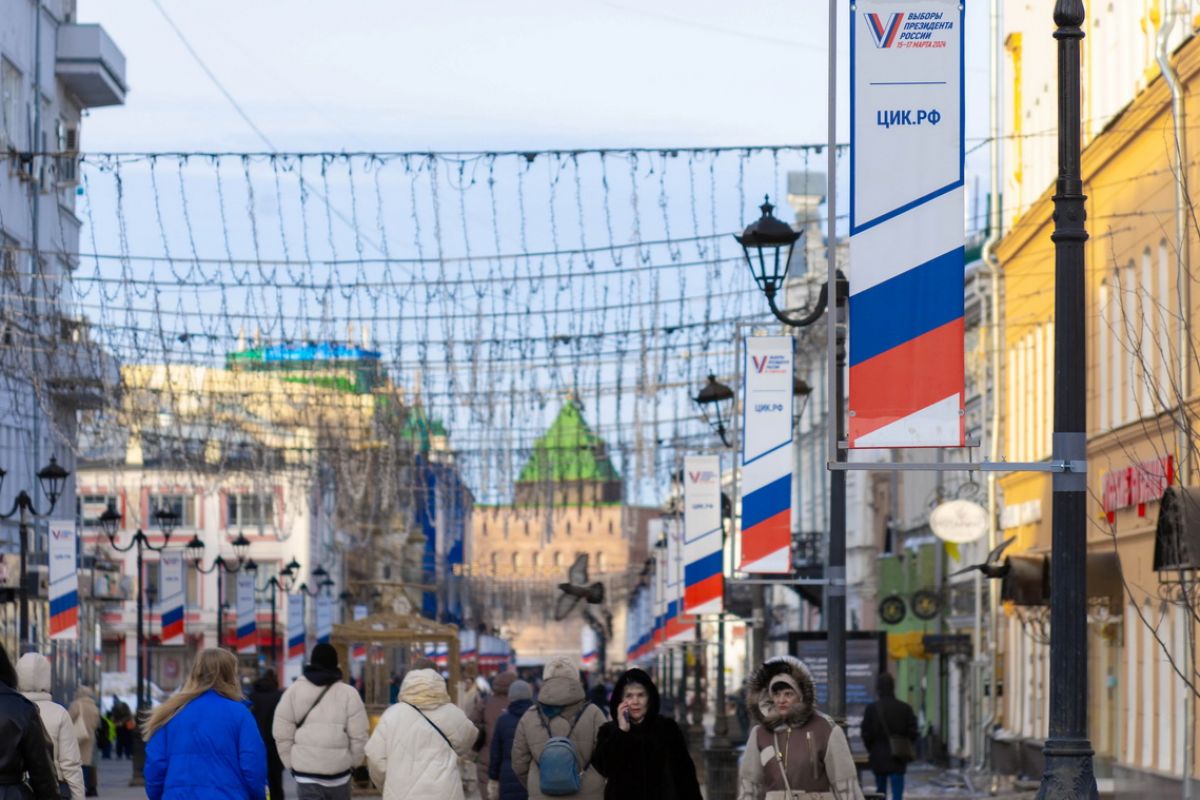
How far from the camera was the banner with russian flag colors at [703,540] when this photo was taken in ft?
93.8

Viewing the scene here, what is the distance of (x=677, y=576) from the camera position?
143 feet

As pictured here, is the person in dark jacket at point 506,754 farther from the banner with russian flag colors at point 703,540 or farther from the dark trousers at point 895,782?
the banner with russian flag colors at point 703,540

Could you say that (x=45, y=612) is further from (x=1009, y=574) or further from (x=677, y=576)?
(x=1009, y=574)

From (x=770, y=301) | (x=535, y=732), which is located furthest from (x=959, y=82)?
(x=770, y=301)

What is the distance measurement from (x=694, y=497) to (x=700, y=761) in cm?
692

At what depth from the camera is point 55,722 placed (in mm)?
13172

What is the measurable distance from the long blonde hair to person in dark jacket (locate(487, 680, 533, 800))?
324 centimetres

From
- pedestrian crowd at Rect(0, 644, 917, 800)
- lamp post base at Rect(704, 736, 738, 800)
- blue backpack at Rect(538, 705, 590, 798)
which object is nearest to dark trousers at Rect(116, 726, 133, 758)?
lamp post base at Rect(704, 736, 738, 800)

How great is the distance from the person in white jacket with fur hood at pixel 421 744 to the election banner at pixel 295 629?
1864 inches

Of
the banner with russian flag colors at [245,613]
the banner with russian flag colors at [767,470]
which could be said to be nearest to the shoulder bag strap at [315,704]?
the banner with russian flag colors at [767,470]

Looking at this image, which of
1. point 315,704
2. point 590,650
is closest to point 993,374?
point 315,704

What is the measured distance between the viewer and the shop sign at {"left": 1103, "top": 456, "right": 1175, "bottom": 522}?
2712cm

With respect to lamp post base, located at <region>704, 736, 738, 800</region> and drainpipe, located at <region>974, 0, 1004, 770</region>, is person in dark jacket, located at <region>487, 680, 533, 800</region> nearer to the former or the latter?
lamp post base, located at <region>704, 736, 738, 800</region>

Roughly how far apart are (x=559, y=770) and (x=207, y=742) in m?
1.97
